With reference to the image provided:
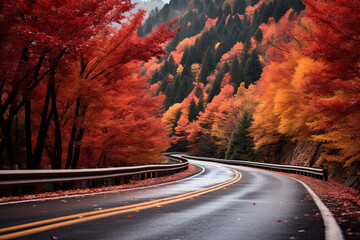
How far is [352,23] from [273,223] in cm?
864

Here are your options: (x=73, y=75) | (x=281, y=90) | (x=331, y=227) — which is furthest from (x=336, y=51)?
(x=281, y=90)

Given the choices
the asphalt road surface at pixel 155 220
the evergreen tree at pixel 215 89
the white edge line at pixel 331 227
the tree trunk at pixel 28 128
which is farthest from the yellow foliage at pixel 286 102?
the evergreen tree at pixel 215 89

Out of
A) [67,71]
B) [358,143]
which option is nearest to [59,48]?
[67,71]

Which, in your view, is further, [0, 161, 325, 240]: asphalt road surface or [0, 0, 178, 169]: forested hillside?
[0, 0, 178, 169]: forested hillside

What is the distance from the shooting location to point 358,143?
16562 millimetres

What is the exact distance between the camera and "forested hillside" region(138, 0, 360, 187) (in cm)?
1315

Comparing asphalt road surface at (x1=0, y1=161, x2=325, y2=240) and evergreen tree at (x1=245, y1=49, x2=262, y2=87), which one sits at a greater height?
evergreen tree at (x1=245, y1=49, x2=262, y2=87)

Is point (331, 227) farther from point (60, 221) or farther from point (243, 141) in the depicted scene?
point (243, 141)

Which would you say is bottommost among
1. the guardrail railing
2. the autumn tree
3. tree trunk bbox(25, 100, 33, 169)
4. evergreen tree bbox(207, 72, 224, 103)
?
the guardrail railing

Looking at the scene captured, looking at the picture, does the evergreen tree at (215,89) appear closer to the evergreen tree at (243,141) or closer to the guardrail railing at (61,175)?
the evergreen tree at (243,141)

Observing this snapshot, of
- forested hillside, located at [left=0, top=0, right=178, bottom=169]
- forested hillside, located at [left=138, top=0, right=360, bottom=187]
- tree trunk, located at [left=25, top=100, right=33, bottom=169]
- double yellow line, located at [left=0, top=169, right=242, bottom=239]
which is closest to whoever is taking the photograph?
double yellow line, located at [left=0, top=169, right=242, bottom=239]

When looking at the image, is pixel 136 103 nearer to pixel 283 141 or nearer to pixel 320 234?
pixel 320 234

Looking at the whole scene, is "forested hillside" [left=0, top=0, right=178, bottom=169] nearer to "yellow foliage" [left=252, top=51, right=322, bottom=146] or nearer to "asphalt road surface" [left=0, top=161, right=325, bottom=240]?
"asphalt road surface" [left=0, top=161, right=325, bottom=240]

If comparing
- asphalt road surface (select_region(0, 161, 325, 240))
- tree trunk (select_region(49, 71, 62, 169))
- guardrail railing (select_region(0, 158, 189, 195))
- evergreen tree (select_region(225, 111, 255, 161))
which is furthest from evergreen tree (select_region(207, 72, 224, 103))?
asphalt road surface (select_region(0, 161, 325, 240))
